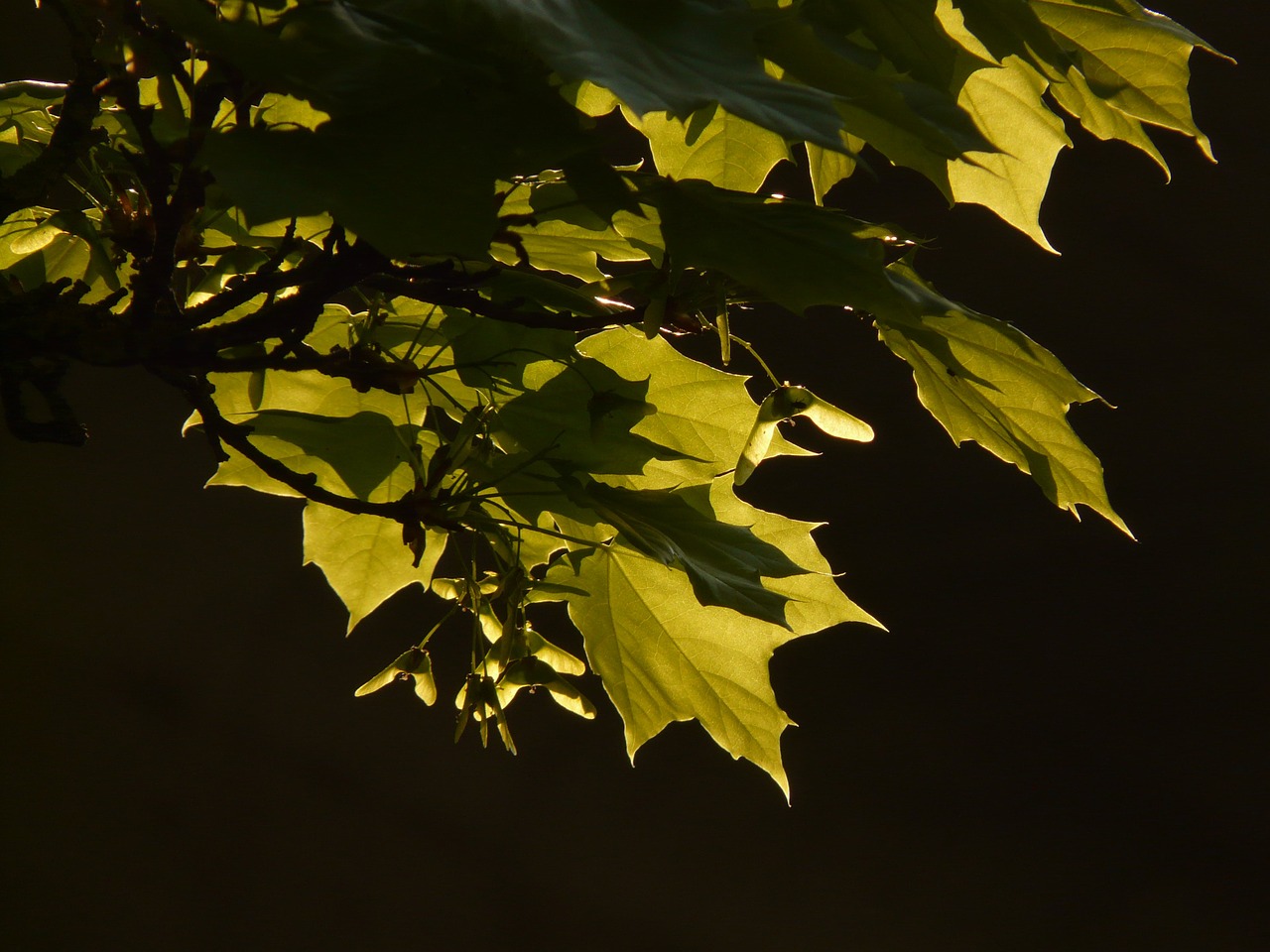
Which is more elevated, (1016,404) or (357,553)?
(1016,404)

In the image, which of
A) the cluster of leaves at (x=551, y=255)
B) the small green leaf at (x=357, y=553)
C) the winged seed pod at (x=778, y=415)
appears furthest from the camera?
the small green leaf at (x=357, y=553)

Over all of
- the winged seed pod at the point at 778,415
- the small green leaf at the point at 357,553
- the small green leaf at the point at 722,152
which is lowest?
the small green leaf at the point at 357,553

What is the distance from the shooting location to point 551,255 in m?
0.42

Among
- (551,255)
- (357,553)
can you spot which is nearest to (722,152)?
(551,255)

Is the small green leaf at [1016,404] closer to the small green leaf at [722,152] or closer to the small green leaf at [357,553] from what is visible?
the small green leaf at [722,152]

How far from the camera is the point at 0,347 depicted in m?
0.35

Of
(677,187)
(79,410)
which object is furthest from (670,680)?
(79,410)

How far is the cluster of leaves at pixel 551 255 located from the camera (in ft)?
0.87

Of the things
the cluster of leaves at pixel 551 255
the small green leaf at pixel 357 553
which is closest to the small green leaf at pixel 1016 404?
the cluster of leaves at pixel 551 255

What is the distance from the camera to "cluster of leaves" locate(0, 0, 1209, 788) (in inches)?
10.4

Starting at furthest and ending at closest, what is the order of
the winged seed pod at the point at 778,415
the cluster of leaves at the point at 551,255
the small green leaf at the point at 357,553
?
1. the small green leaf at the point at 357,553
2. the winged seed pod at the point at 778,415
3. the cluster of leaves at the point at 551,255

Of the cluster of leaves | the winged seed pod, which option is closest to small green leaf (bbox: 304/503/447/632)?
the cluster of leaves

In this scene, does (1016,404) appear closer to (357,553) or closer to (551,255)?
(551,255)

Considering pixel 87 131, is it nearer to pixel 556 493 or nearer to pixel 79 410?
pixel 556 493
